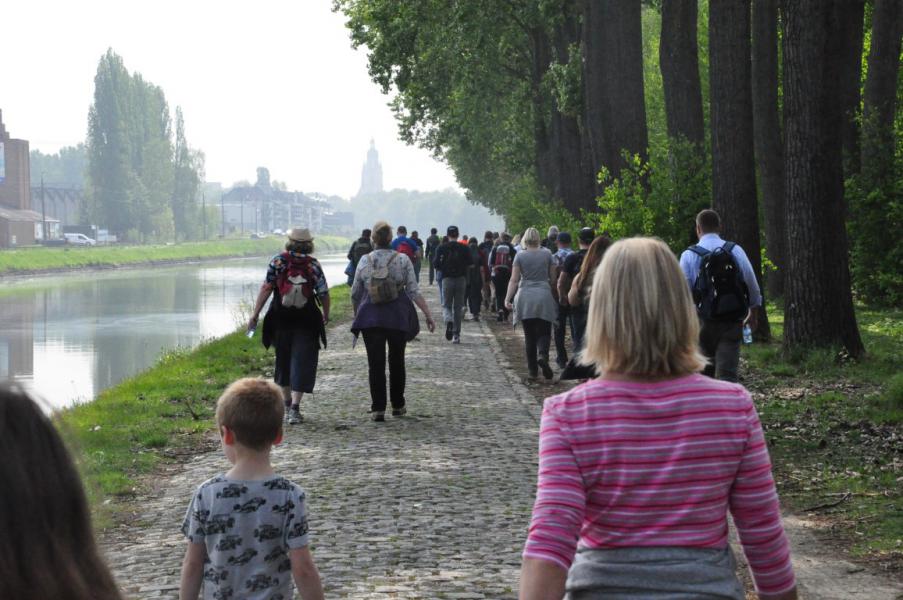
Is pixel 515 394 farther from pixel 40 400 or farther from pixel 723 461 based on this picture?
pixel 40 400

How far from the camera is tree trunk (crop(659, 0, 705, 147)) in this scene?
23.3 meters

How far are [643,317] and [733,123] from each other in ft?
53.6

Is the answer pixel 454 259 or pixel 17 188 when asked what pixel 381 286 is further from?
pixel 17 188

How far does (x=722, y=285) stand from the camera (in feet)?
36.0

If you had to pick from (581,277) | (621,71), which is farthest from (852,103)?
(581,277)

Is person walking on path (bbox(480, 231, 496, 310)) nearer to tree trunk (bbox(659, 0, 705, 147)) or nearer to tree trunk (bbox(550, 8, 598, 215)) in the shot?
tree trunk (bbox(550, 8, 598, 215))

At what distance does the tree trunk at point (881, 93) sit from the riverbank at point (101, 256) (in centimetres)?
5507

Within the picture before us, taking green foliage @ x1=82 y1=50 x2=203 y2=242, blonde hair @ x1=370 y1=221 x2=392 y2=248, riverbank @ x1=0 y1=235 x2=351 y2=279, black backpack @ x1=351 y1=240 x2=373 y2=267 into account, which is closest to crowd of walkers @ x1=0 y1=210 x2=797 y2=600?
blonde hair @ x1=370 y1=221 x2=392 y2=248

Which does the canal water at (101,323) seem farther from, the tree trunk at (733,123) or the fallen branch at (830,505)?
the tree trunk at (733,123)

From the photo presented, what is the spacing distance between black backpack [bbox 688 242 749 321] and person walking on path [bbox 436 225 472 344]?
12.9 m

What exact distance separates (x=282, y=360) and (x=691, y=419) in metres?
10.4

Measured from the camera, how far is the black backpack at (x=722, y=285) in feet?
35.8

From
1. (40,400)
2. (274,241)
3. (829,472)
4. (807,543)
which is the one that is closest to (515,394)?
(829,472)

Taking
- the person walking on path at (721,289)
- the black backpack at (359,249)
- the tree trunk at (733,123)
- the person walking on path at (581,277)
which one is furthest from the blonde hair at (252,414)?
the black backpack at (359,249)
